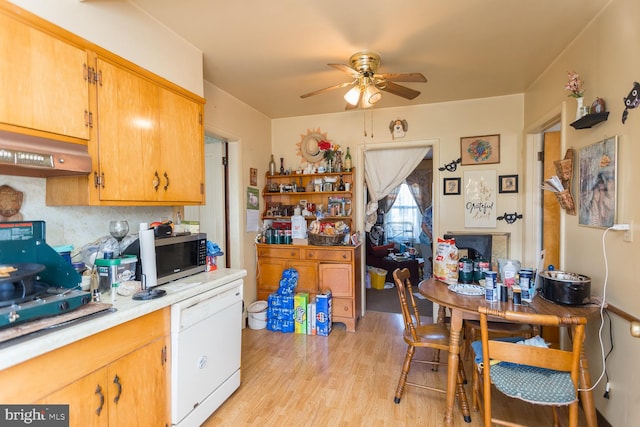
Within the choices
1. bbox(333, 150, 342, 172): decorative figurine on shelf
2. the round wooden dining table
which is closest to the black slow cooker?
the round wooden dining table

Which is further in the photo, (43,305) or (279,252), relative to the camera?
(279,252)

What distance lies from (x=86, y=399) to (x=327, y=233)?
2.57m

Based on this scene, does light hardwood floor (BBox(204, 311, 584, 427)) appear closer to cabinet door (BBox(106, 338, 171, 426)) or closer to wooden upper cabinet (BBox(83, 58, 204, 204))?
cabinet door (BBox(106, 338, 171, 426))

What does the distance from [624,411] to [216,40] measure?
3.44m

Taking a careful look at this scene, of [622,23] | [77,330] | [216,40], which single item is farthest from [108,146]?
[622,23]

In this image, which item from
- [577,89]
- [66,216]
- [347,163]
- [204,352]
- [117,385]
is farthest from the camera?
[347,163]

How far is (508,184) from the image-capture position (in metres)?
3.47

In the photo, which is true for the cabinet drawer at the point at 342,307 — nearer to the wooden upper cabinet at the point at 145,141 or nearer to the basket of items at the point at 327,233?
the basket of items at the point at 327,233

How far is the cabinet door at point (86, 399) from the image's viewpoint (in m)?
1.24

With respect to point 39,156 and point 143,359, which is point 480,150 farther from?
point 39,156

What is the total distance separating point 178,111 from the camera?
2191 mm

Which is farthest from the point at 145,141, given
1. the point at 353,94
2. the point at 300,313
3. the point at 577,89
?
the point at 577,89

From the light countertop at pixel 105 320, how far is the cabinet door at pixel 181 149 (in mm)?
620

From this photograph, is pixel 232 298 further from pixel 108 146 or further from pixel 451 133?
pixel 451 133
